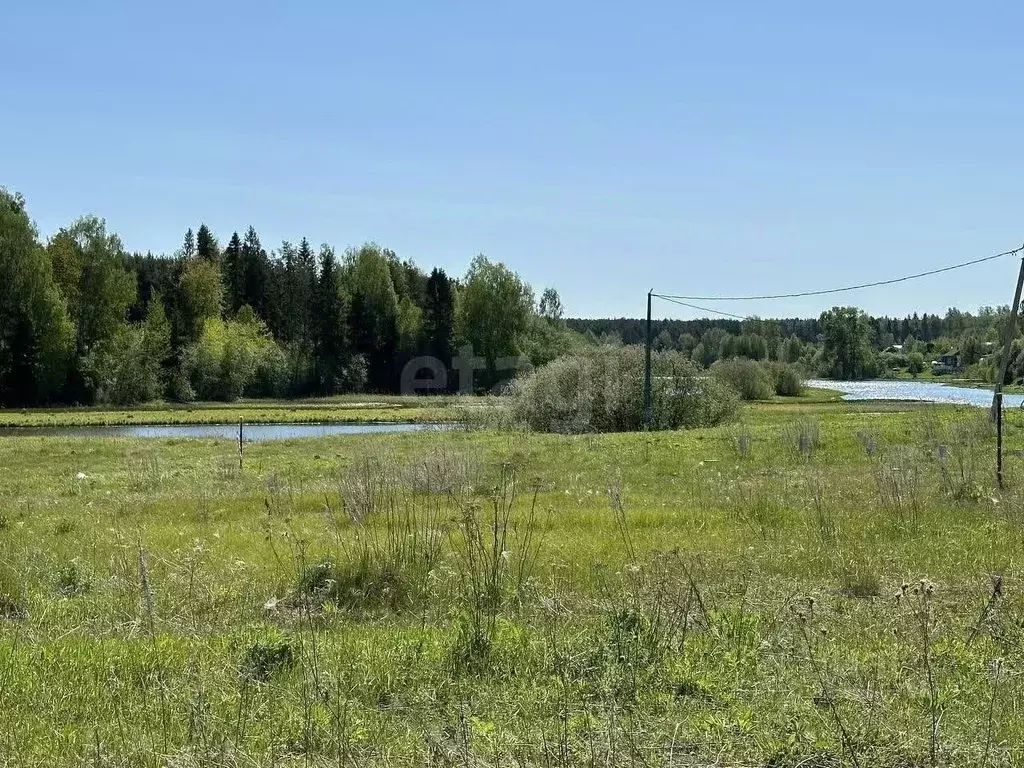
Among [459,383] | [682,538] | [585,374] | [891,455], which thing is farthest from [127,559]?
[459,383]

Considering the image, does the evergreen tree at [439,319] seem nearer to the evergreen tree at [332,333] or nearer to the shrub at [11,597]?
the evergreen tree at [332,333]

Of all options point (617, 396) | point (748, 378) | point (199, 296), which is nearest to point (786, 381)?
point (748, 378)

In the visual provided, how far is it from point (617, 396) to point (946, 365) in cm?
13420

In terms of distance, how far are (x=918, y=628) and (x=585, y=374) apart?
111 ft

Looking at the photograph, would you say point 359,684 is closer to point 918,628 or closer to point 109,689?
point 109,689

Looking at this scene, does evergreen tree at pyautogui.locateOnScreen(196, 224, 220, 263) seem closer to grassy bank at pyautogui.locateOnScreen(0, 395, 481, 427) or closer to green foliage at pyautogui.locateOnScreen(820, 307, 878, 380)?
grassy bank at pyautogui.locateOnScreen(0, 395, 481, 427)

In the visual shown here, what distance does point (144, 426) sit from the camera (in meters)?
51.3

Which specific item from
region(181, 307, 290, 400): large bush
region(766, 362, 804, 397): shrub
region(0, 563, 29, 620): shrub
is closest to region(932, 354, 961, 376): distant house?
region(766, 362, 804, 397): shrub

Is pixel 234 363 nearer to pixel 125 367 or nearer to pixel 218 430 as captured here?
pixel 125 367

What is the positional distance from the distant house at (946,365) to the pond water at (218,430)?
128 metres

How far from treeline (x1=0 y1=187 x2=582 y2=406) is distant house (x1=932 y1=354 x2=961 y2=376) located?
266 ft

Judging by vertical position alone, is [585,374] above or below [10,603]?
above

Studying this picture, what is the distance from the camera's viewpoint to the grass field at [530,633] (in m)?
4.45

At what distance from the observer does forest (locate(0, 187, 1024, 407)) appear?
70.3 metres
